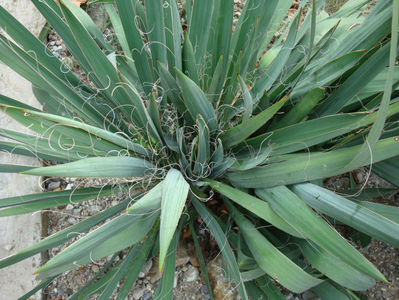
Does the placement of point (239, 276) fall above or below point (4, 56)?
below

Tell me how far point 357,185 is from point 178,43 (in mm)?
921

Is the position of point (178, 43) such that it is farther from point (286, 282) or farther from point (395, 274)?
point (395, 274)

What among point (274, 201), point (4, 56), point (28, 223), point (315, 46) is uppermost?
point (4, 56)

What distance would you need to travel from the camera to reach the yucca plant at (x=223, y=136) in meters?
0.85

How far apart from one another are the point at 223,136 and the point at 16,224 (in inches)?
39.5

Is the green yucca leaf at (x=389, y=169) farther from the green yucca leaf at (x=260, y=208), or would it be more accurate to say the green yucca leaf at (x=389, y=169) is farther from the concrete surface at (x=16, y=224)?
the concrete surface at (x=16, y=224)

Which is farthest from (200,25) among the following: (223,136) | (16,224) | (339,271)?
(16,224)

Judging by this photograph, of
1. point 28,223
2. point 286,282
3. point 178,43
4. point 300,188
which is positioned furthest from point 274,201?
point 28,223

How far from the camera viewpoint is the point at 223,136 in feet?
3.59

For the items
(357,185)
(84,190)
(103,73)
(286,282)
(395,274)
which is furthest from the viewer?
(357,185)

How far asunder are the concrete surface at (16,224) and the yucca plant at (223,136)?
36 centimetres

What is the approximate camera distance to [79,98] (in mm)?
1130

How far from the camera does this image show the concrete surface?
147 centimetres

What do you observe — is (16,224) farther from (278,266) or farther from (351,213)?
(351,213)
